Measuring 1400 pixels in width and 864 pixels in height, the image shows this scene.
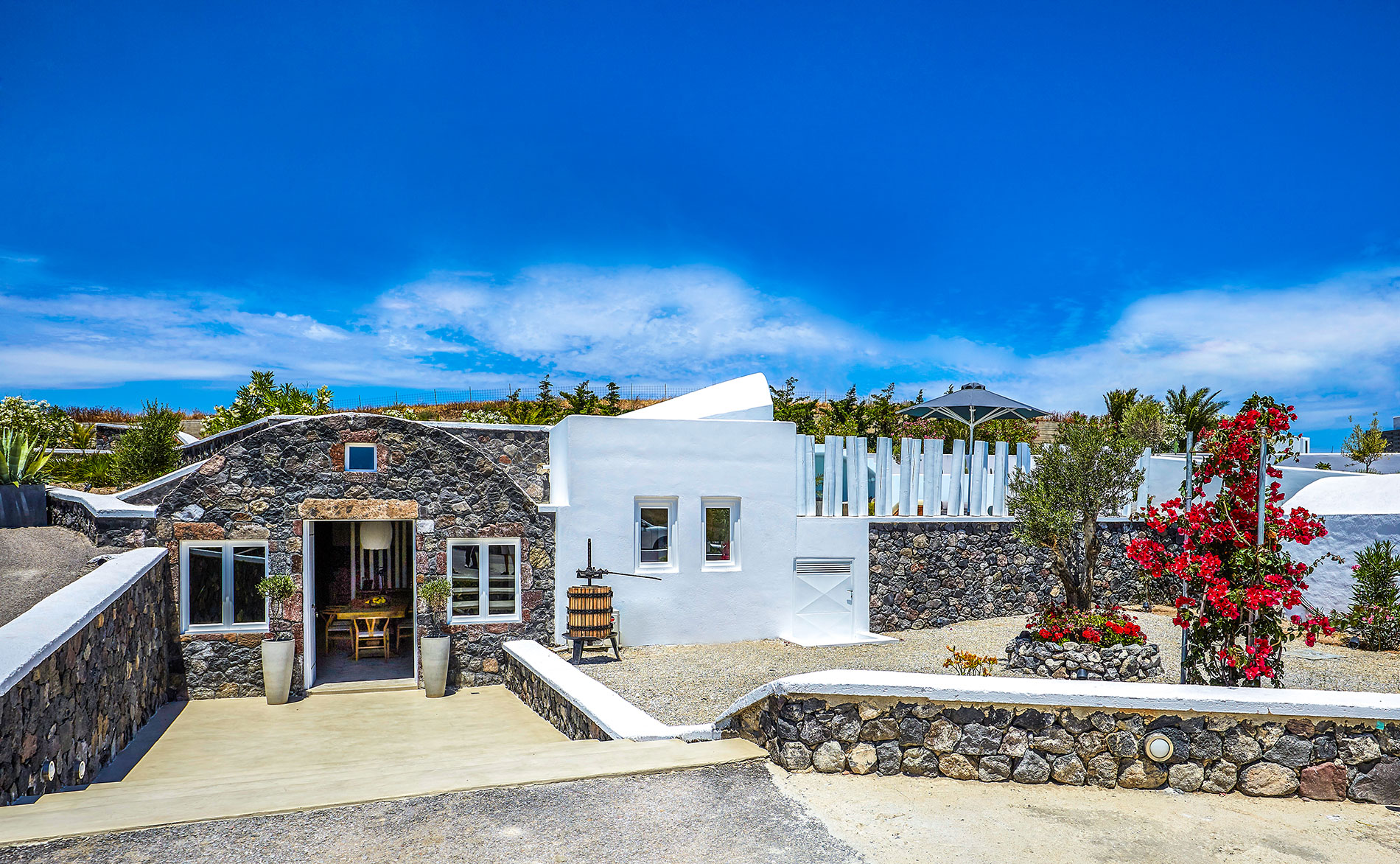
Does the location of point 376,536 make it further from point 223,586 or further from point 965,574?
point 965,574

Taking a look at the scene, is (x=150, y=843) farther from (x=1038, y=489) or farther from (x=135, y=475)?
(x=135, y=475)

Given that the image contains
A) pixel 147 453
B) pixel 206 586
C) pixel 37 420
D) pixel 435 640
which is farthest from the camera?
pixel 37 420

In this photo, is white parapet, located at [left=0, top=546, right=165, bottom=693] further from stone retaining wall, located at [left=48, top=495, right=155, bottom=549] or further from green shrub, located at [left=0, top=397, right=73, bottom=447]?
green shrub, located at [left=0, top=397, right=73, bottom=447]

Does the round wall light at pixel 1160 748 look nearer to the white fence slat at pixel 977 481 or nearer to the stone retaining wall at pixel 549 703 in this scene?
the stone retaining wall at pixel 549 703

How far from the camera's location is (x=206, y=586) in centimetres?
994

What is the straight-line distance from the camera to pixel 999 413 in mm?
16375

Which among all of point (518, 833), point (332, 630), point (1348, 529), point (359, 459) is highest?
point (359, 459)

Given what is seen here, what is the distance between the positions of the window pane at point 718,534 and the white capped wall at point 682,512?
0.70 feet

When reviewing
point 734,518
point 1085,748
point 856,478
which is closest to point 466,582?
point 734,518

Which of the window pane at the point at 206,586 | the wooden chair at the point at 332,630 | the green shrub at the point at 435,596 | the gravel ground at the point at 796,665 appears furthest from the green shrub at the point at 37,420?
the gravel ground at the point at 796,665

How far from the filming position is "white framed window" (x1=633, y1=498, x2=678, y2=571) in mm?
11445

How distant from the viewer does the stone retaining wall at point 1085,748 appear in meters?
4.52

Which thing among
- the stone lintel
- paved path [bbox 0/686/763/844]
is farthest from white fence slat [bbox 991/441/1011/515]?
the stone lintel

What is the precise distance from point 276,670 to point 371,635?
7.18ft
